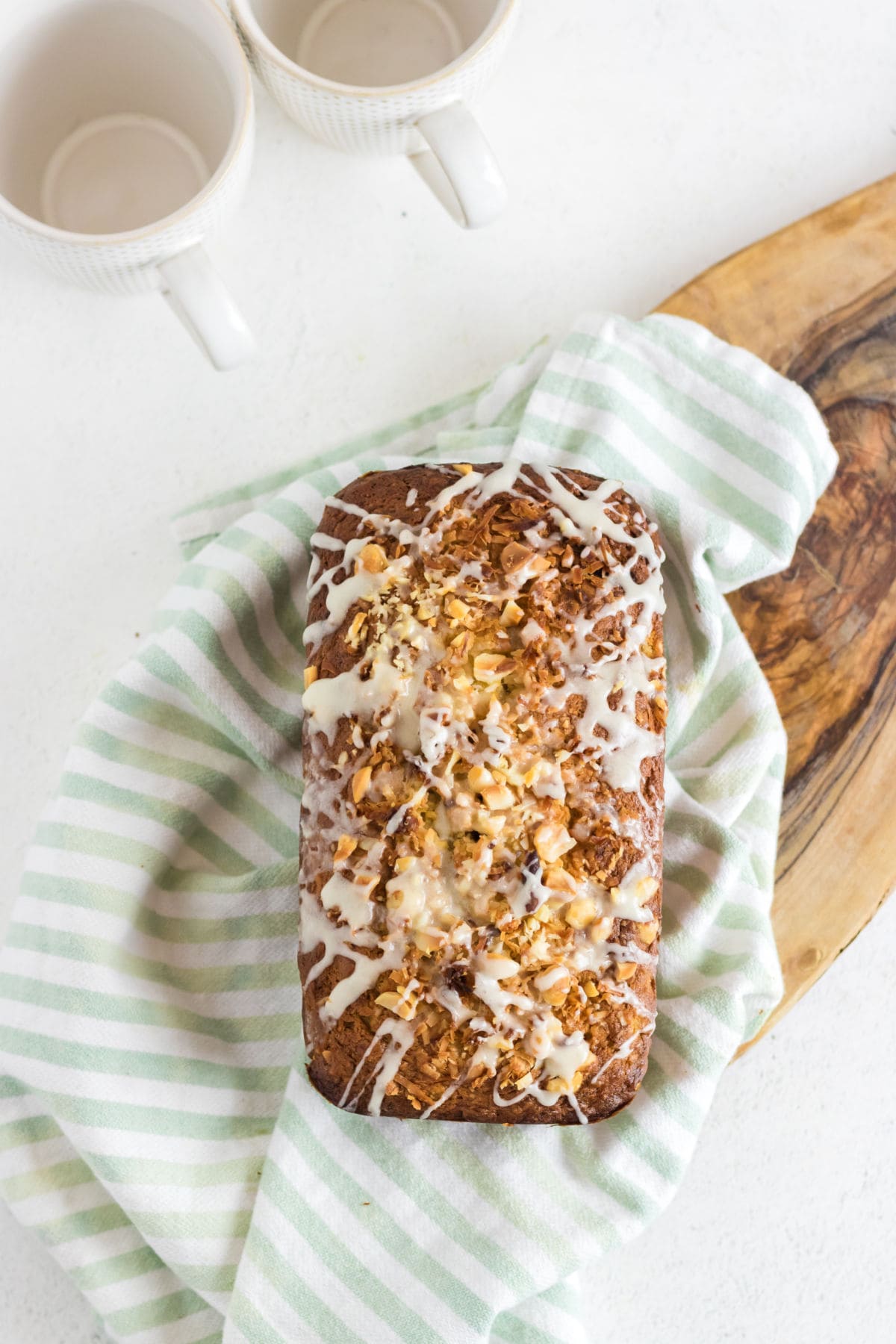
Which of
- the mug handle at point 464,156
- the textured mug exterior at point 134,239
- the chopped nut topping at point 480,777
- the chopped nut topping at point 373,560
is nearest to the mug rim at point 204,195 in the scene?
the textured mug exterior at point 134,239

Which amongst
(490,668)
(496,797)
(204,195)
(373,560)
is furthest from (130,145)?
(496,797)

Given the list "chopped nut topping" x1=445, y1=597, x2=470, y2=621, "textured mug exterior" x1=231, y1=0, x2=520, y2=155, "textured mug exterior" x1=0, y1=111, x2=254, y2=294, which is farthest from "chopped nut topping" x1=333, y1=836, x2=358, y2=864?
"textured mug exterior" x1=231, y1=0, x2=520, y2=155

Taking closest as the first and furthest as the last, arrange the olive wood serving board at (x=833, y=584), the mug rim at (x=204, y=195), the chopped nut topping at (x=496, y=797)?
1. the chopped nut topping at (x=496, y=797)
2. the mug rim at (x=204, y=195)
3. the olive wood serving board at (x=833, y=584)

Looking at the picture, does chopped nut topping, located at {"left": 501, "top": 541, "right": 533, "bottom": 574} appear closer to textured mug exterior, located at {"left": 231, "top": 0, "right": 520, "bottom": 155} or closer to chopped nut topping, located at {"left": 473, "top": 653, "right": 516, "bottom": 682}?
chopped nut topping, located at {"left": 473, "top": 653, "right": 516, "bottom": 682}

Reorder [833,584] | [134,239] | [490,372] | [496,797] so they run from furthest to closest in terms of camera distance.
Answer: [490,372]
[833,584]
[134,239]
[496,797]

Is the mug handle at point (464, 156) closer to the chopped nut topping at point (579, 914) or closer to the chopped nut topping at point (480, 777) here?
the chopped nut topping at point (480, 777)

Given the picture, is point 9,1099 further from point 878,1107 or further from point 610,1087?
point 878,1107

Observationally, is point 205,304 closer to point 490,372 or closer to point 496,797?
point 490,372
